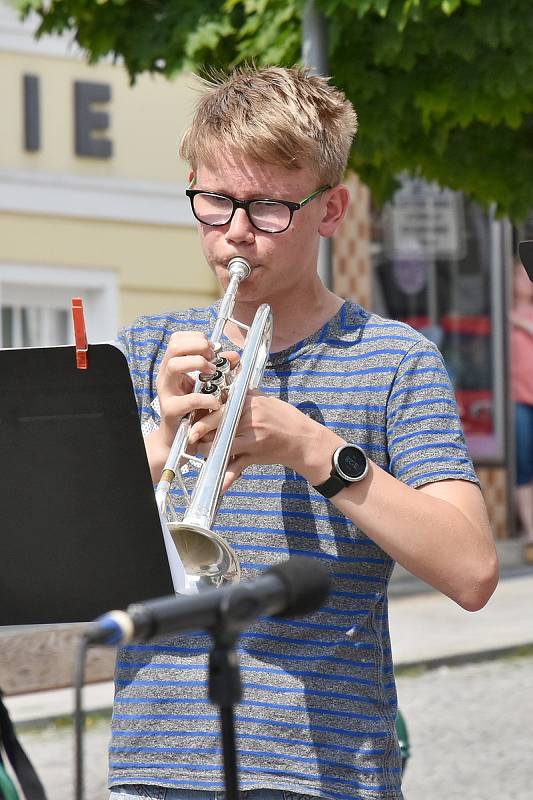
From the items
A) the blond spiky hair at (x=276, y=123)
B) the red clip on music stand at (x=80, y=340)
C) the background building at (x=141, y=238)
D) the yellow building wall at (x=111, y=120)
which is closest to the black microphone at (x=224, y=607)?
the red clip on music stand at (x=80, y=340)

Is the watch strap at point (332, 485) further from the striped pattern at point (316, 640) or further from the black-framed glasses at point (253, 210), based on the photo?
the black-framed glasses at point (253, 210)

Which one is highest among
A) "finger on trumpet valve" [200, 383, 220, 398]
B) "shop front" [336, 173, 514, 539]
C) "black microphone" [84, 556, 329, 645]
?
"finger on trumpet valve" [200, 383, 220, 398]

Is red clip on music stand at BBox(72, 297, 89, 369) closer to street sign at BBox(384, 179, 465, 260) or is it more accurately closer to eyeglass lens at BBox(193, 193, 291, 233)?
eyeglass lens at BBox(193, 193, 291, 233)

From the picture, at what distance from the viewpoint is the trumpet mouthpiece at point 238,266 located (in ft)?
7.69

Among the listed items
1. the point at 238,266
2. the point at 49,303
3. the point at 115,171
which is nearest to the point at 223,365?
the point at 238,266

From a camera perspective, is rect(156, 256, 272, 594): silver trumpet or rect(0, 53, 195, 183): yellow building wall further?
rect(0, 53, 195, 183): yellow building wall

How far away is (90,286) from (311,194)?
8613mm

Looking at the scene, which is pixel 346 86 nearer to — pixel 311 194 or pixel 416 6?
pixel 416 6

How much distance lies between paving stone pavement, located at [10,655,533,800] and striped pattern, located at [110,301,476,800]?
3586 millimetres

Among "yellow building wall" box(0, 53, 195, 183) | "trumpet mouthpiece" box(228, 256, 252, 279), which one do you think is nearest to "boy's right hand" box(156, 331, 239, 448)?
"trumpet mouthpiece" box(228, 256, 252, 279)

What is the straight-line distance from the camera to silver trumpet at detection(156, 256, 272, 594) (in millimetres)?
2217

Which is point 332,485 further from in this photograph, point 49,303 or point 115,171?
point 115,171

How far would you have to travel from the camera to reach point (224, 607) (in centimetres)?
155

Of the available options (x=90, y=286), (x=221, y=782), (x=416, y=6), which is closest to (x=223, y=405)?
(x=221, y=782)
